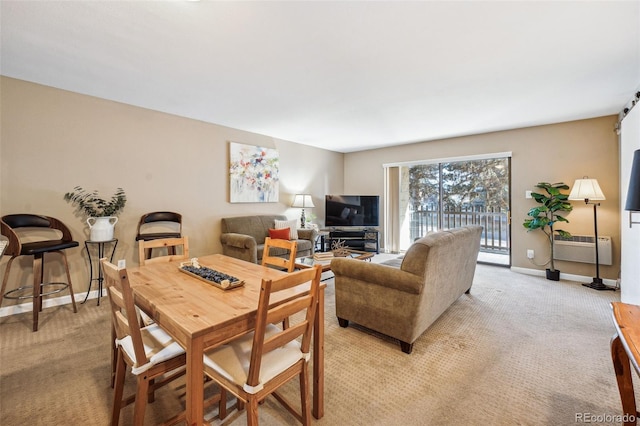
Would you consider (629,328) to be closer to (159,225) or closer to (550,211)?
(550,211)

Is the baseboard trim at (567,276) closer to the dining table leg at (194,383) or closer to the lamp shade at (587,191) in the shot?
the lamp shade at (587,191)

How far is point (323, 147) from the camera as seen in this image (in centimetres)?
615

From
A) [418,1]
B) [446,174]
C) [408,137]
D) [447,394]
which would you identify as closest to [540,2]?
[418,1]

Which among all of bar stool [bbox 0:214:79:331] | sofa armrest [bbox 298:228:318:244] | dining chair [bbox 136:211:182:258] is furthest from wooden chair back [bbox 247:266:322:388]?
sofa armrest [bbox 298:228:318:244]

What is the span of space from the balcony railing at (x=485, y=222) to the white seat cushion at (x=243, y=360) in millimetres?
5235

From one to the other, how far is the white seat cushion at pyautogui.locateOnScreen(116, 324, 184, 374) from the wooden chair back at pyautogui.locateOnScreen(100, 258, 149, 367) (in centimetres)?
2

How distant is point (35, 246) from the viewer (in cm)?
261

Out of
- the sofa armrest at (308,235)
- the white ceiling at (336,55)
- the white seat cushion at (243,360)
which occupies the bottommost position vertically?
the white seat cushion at (243,360)

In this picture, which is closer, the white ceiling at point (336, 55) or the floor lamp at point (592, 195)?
the white ceiling at point (336, 55)

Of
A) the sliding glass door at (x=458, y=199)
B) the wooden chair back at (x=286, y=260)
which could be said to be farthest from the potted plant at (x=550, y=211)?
the wooden chair back at (x=286, y=260)

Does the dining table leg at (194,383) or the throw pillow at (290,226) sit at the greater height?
the throw pillow at (290,226)

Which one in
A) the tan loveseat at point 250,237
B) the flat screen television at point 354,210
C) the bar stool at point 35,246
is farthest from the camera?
the flat screen television at point 354,210

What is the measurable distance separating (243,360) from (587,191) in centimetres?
467

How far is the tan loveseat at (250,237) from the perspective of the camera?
3.91m
